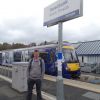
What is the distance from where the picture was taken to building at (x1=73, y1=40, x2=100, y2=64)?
36719 millimetres

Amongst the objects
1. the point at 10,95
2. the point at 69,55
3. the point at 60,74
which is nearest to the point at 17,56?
the point at 69,55

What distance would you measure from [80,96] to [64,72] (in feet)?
36.0

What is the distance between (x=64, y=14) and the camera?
25.1 feet

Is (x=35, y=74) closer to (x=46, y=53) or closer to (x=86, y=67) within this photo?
(x=46, y=53)

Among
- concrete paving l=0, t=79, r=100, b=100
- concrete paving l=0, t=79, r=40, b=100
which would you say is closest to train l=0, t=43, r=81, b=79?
concrete paving l=0, t=79, r=100, b=100

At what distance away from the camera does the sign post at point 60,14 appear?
7.34 meters

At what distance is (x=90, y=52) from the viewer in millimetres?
37781

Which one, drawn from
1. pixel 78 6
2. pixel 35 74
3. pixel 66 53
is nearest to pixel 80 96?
pixel 35 74

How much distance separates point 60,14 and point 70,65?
45.8ft

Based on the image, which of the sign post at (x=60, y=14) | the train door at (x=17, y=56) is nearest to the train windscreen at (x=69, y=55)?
the train door at (x=17, y=56)

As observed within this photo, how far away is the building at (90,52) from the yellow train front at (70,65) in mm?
14256

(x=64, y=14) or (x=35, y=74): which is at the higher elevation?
(x=64, y=14)

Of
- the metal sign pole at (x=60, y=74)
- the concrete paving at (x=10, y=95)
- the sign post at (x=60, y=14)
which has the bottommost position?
the concrete paving at (x=10, y=95)

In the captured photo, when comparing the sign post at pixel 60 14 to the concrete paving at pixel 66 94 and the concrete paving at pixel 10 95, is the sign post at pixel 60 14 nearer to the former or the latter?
the concrete paving at pixel 66 94
